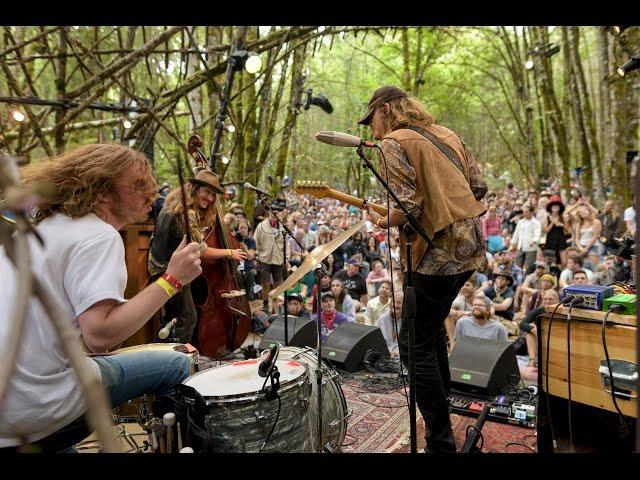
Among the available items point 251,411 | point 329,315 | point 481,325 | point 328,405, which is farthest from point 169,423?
point 329,315

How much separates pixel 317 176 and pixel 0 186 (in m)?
35.4

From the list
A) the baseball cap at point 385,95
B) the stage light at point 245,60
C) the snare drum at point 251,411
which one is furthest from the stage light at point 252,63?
the snare drum at point 251,411

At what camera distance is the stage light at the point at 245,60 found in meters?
6.64

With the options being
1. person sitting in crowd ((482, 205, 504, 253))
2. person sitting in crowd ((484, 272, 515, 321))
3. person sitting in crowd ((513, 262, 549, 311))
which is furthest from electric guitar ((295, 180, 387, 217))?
person sitting in crowd ((482, 205, 504, 253))

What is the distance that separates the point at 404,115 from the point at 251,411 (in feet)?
6.38

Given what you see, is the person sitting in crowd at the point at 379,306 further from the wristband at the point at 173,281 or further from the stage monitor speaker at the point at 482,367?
the wristband at the point at 173,281

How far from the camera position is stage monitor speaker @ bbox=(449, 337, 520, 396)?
4.43 metres

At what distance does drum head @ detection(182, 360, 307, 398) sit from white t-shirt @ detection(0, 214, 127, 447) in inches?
29.0

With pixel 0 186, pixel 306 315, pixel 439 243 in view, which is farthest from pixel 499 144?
pixel 0 186

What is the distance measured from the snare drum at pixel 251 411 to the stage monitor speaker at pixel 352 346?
277cm

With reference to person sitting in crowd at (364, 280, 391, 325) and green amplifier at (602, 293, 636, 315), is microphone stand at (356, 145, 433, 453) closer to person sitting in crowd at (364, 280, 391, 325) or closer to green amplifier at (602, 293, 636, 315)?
green amplifier at (602, 293, 636, 315)
